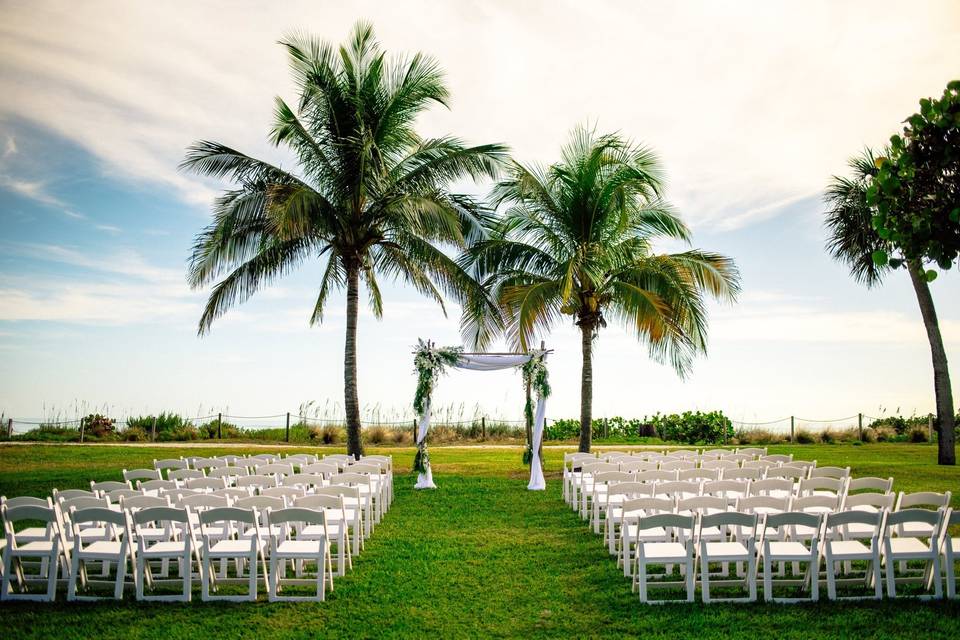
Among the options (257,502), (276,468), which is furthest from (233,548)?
(276,468)

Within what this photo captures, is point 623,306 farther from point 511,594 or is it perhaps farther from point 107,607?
point 107,607

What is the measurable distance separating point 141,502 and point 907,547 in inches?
302

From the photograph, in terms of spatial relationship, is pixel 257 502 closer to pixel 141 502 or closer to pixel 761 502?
pixel 141 502

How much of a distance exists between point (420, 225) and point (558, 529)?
913 cm

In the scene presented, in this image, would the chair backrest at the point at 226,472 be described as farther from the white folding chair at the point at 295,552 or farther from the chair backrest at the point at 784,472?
the chair backrest at the point at 784,472

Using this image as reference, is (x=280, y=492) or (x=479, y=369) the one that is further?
(x=479, y=369)

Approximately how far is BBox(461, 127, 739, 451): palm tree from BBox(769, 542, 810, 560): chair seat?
1057cm

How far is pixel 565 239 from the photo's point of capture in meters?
19.8

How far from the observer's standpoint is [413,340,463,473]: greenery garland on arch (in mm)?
16750

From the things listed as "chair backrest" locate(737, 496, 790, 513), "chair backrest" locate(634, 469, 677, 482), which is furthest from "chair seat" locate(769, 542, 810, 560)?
"chair backrest" locate(634, 469, 677, 482)

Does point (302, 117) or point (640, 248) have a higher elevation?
point (302, 117)

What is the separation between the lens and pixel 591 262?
18688mm

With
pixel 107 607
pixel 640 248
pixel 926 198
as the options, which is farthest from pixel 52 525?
pixel 640 248

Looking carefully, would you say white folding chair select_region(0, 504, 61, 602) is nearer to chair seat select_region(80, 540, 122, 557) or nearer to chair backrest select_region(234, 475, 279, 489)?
chair seat select_region(80, 540, 122, 557)
